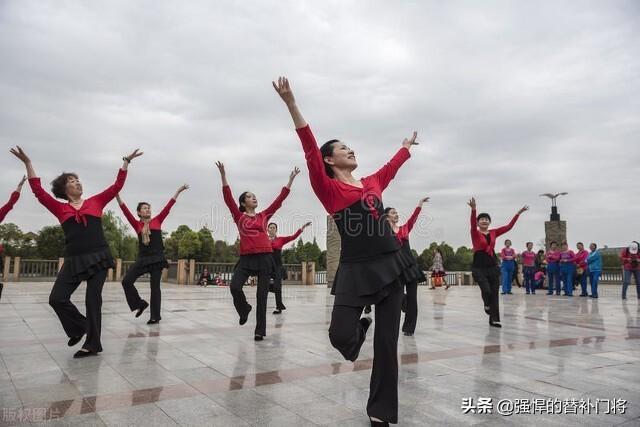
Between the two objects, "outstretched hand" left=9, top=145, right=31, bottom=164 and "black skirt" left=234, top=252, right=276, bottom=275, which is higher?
"outstretched hand" left=9, top=145, right=31, bottom=164

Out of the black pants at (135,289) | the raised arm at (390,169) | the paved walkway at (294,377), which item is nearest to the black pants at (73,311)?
the paved walkway at (294,377)

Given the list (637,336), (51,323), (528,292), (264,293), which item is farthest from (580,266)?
(51,323)

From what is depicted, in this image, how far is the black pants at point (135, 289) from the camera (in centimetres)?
784

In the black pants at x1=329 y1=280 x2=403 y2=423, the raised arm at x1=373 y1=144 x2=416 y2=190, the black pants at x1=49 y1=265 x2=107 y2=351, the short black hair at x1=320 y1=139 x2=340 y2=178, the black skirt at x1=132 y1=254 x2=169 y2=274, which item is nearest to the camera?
the black pants at x1=329 y1=280 x2=403 y2=423

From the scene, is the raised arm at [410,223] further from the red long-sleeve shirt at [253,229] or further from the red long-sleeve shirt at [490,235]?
the red long-sleeve shirt at [253,229]

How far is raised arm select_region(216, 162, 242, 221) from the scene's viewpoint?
639cm

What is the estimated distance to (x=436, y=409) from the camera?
134 inches

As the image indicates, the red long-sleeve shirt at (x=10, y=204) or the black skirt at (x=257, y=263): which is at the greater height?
the red long-sleeve shirt at (x=10, y=204)

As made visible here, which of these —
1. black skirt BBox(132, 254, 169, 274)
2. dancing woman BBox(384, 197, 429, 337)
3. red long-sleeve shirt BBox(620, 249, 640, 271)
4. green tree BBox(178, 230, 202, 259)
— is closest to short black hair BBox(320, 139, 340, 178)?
dancing woman BBox(384, 197, 429, 337)

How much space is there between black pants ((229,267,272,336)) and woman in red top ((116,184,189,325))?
1.90 m

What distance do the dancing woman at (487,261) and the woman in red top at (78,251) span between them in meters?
6.14

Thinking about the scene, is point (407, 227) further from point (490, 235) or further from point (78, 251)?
point (78, 251)

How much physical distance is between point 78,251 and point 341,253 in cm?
378

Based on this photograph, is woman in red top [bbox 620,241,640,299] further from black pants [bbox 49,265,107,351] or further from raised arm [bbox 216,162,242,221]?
black pants [bbox 49,265,107,351]
